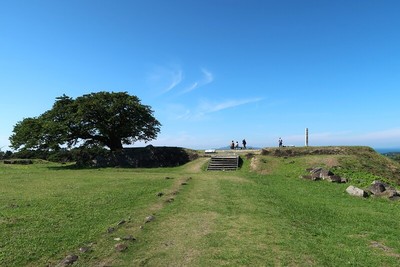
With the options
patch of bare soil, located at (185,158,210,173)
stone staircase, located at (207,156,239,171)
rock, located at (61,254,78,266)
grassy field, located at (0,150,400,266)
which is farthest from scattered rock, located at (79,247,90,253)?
stone staircase, located at (207,156,239,171)

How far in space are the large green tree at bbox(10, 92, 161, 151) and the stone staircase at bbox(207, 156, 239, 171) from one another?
11.2m

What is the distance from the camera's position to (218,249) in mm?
8719

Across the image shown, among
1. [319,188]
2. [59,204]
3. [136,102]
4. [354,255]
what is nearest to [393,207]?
[319,188]

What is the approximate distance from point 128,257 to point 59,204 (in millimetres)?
7455

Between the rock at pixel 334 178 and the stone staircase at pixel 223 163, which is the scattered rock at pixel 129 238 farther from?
the stone staircase at pixel 223 163

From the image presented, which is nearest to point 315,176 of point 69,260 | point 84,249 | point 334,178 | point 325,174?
point 325,174

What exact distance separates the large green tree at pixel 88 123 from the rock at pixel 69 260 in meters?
29.1

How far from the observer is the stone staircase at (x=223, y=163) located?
1234 inches

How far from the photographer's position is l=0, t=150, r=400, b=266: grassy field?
8.31 m

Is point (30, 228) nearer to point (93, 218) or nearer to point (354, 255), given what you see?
point (93, 218)

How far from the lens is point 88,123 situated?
37188 millimetres

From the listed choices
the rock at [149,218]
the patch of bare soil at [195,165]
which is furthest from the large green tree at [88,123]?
the rock at [149,218]

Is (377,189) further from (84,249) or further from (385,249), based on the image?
(84,249)

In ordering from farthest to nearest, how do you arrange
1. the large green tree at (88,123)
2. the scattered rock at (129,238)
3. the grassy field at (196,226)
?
the large green tree at (88,123) → the scattered rock at (129,238) → the grassy field at (196,226)
